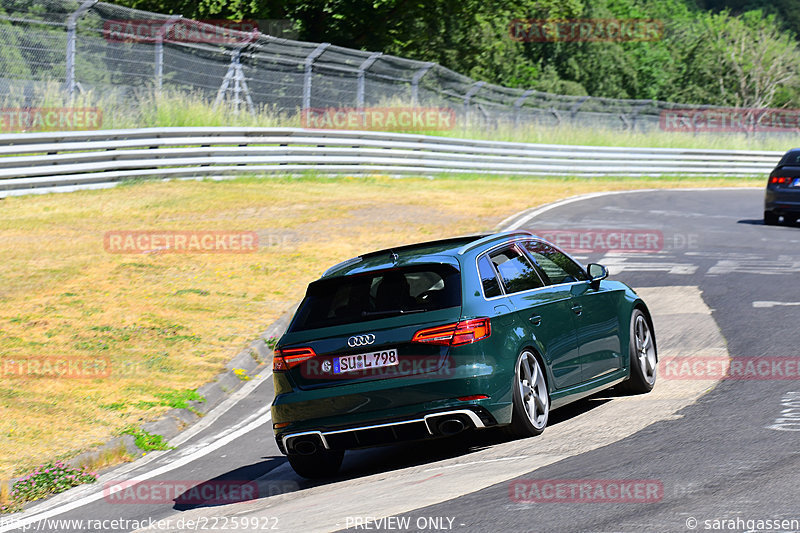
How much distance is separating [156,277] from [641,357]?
834 cm

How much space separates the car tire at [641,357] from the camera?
9086mm

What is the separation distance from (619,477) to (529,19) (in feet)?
175

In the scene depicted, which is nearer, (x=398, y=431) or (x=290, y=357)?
(x=398, y=431)

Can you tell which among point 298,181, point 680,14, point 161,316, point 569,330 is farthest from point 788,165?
point 680,14

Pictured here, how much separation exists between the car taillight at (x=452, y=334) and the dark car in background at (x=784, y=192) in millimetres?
16467

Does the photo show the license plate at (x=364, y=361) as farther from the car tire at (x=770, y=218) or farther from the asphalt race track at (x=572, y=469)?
the car tire at (x=770, y=218)

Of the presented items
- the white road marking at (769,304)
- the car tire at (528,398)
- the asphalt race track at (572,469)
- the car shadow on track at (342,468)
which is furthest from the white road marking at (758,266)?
the car tire at (528,398)

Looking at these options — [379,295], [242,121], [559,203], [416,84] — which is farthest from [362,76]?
[379,295]

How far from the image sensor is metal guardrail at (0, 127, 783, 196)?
21.1m

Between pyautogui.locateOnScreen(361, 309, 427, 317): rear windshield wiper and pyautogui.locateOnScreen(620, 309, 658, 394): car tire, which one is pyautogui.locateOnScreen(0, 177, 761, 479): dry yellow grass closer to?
pyautogui.locateOnScreen(361, 309, 427, 317): rear windshield wiper

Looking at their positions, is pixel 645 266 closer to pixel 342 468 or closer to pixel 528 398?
pixel 528 398

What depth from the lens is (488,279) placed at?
25.2 ft

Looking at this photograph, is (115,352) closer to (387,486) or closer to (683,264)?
(387,486)

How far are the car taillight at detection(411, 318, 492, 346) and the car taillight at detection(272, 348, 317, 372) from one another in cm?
75
